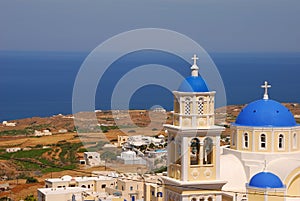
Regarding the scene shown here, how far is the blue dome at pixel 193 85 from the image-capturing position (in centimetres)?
1730

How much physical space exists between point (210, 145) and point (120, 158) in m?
18.7

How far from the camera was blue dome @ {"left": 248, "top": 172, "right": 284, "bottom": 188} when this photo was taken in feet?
65.1

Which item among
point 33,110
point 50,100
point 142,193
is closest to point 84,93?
point 142,193

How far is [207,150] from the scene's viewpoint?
57.2 feet

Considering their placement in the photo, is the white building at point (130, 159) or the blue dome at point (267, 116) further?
the white building at point (130, 159)

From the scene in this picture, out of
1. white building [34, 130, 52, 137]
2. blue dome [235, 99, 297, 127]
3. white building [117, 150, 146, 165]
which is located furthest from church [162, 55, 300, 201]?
white building [34, 130, 52, 137]

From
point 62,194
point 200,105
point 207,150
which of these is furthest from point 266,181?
point 62,194

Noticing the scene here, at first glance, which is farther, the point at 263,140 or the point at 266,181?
the point at 263,140

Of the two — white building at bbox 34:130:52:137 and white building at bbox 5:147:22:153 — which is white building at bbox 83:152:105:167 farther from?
white building at bbox 34:130:52:137

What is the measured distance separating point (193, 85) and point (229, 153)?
6.73 metres

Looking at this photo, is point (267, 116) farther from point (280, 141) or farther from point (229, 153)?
point (229, 153)

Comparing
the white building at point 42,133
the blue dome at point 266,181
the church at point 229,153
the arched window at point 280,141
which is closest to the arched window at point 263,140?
the church at point 229,153

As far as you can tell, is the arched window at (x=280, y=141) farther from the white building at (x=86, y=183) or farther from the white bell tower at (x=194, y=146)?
the white building at (x=86, y=183)

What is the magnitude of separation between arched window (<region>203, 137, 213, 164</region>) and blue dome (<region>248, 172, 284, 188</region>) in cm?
295
